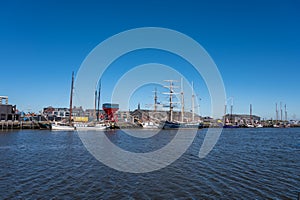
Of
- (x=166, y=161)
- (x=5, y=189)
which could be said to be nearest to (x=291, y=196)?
(x=166, y=161)

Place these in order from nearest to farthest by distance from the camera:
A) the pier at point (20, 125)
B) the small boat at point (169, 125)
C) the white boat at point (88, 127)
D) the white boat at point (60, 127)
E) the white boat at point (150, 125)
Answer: the pier at point (20, 125) → the white boat at point (60, 127) → the white boat at point (88, 127) → the small boat at point (169, 125) → the white boat at point (150, 125)

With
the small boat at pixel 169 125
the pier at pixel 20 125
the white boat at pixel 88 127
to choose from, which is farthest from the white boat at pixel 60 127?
the small boat at pixel 169 125

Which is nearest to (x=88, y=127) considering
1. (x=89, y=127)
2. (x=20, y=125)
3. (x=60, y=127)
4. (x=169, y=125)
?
(x=89, y=127)

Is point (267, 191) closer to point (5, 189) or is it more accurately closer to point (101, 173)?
point (101, 173)

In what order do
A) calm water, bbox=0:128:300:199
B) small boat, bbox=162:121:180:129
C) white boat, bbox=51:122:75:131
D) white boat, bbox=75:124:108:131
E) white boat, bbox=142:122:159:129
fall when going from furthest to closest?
white boat, bbox=142:122:159:129, small boat, bbox=162:121:180:129, white boat, bbox=75:124:108:131, white boat, bbox=51:122:75:131, calm water, bbox=0:128:300:199

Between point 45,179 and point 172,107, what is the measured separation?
82.6 metres

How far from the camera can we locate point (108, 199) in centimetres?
966

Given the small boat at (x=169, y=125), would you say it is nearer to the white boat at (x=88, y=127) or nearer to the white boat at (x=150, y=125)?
the white boat at (x=150, y=125)

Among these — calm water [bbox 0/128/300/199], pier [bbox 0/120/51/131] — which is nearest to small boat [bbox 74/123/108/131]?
pier [bbox 0/120/51/131]

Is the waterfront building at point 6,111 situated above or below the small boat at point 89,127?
above

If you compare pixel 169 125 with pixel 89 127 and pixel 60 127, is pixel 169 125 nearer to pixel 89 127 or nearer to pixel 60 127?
pixel 89 127

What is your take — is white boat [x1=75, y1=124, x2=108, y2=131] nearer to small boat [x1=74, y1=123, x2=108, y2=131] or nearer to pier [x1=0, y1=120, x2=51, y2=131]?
small boat [x1=74, y1=123, x2=108, y2=131]

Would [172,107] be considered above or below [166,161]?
above

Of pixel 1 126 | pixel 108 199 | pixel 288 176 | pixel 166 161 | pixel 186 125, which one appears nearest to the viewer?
pixel 108 199
